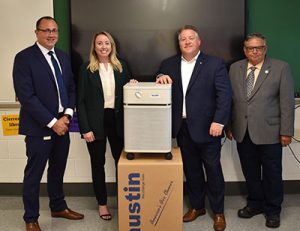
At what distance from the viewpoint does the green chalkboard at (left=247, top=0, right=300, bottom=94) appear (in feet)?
9.73

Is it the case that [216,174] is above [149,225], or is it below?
above

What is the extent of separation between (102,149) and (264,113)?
1187 millimetres

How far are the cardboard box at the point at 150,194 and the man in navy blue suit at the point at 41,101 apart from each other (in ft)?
1.77

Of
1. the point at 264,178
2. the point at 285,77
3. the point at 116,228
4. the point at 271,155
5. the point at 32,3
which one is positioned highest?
the point at 32,3

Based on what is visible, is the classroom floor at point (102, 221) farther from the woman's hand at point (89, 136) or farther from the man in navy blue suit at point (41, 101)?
the woman's hand at point (89, 136)

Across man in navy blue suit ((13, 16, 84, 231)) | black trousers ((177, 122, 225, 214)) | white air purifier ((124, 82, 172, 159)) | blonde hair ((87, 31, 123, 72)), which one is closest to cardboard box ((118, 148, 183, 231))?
white air purifier ((124, 82, 172, 159))

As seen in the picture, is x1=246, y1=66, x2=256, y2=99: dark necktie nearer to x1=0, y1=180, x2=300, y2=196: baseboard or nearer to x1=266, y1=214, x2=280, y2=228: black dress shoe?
x1=266, y1=214, x2=280, y2=228: black dress shoe

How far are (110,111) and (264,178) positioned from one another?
4.10ft

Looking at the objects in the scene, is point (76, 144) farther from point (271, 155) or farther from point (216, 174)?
point (271, 155)

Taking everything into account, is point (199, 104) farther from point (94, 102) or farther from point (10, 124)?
point (10, 124)

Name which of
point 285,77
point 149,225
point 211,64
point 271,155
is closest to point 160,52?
point 211,64

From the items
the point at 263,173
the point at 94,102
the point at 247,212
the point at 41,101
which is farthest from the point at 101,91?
the point at 247,212

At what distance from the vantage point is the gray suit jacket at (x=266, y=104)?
2.55 meters

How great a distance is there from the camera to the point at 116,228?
2.72 meters
